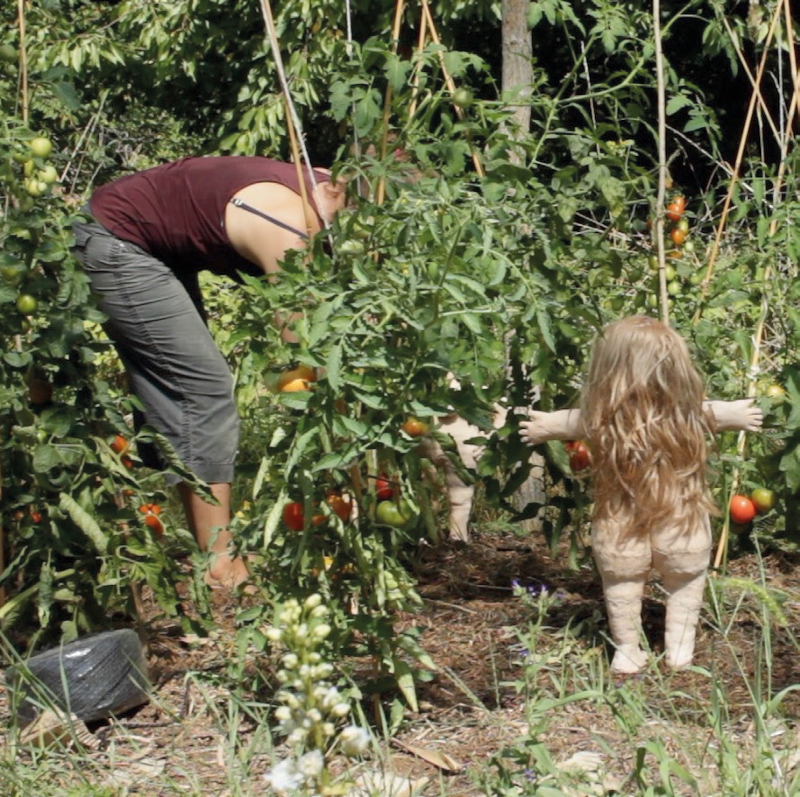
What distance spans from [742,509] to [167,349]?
1.52m

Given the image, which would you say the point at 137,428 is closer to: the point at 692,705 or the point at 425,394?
the point at 425,394

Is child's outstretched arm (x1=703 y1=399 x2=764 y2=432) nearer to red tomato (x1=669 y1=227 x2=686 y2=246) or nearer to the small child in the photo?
the small child

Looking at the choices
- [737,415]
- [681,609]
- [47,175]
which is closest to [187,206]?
[47,175]

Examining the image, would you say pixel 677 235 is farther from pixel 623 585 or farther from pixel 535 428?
pixel 623 585

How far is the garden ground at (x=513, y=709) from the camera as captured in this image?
7.14ft

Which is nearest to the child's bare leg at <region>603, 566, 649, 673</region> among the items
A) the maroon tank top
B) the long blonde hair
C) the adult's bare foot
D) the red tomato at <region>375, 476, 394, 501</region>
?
the long blonde hair

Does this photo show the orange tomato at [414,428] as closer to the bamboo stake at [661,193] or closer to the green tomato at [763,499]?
the bamboo stake at [661,193]

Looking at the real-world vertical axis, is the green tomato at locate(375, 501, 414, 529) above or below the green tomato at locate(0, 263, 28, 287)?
below

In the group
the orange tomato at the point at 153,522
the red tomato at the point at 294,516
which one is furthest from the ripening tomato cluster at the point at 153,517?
the red tomato at the point at 294,516

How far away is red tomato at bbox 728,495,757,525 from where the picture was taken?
320 cm

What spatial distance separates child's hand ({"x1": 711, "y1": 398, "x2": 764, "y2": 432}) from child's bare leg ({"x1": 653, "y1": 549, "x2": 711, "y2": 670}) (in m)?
0.28

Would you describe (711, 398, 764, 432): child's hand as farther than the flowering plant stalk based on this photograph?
Yes

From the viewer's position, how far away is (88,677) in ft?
8.78

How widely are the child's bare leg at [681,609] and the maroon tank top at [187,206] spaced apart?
1271mm
